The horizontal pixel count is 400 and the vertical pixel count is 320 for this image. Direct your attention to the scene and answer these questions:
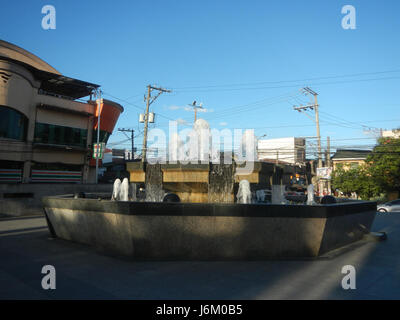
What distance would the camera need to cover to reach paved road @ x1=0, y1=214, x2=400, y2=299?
4.84 meters

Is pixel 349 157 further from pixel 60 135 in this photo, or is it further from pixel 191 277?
pixel 191 277

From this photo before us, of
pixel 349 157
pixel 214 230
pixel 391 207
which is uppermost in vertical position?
pixel 349 157

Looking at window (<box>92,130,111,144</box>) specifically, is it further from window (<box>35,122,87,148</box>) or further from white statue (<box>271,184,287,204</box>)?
white statue (<box>271,184,287,204</box>)

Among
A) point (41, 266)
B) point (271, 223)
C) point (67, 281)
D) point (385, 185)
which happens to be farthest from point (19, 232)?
point (385, 185)

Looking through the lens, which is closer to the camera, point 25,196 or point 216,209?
point 216,209

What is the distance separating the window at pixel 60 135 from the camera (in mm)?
25366

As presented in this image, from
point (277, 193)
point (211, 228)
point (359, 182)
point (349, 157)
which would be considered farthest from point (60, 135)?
point (349, 157)

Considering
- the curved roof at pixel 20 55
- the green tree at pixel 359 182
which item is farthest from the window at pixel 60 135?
the green tree at pixel 359 182

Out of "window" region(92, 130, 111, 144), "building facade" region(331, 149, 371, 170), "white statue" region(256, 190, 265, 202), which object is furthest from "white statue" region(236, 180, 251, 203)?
"building facade" region(331, 149, 371, 170)

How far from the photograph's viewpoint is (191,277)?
5684 millimetres

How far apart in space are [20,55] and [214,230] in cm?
2616

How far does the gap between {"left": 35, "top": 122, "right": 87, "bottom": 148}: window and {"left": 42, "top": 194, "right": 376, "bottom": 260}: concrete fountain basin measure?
2143cm

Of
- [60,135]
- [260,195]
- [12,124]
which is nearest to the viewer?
[260,195]
